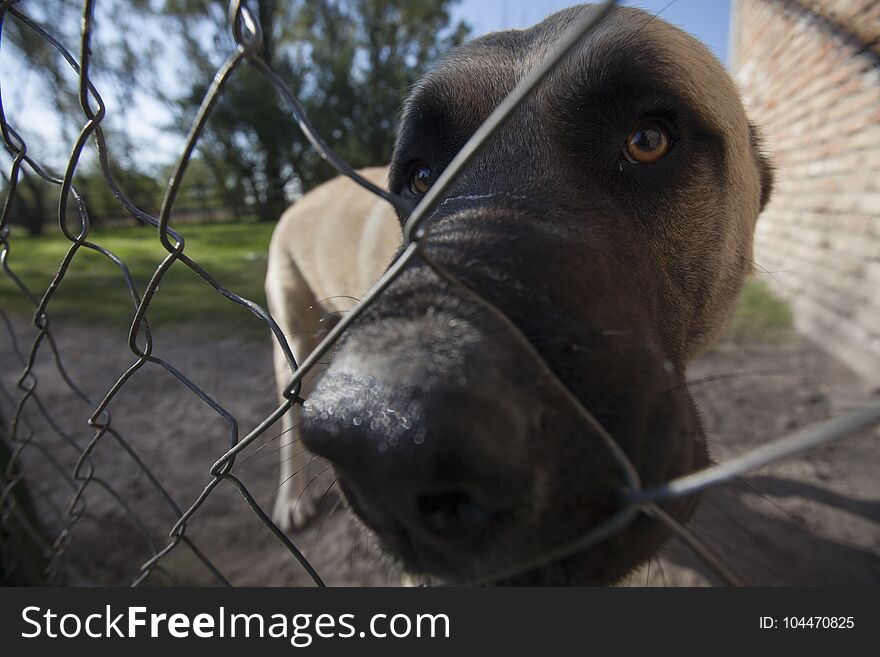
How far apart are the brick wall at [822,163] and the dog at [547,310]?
195 centimetres

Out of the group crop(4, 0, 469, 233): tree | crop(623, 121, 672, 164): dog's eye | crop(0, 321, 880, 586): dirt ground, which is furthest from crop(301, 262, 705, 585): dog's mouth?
crop(4, 0, 469, 233): tree

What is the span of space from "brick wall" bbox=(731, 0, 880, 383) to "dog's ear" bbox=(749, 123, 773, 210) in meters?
0.99

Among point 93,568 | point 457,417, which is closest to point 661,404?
point 457,417

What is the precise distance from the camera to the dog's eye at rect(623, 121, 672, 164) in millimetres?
1577

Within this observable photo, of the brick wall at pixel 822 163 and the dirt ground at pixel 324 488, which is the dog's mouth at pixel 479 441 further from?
the brick wall at pixel 822 163

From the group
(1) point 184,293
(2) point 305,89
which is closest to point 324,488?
(1) point 184,293

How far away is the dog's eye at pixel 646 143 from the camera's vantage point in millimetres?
1577

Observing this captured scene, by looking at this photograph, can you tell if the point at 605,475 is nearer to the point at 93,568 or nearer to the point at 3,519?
the point at 3,519

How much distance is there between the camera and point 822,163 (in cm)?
454

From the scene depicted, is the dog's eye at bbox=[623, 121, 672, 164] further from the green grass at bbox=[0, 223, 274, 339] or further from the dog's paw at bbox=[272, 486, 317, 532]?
the green grass at bbox=[0, 223, 274, 339]

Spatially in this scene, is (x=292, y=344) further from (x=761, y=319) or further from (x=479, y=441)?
(x=761, y=319)

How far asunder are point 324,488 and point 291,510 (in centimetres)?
26

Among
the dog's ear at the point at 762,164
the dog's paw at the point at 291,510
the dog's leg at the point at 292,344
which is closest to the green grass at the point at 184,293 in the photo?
the dog's ear at the point at 762,164

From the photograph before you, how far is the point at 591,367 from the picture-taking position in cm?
92
